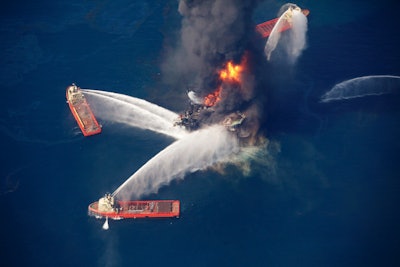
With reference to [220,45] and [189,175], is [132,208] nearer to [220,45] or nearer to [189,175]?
[189,175]

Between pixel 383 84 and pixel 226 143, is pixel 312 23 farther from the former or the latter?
pixel 226 143

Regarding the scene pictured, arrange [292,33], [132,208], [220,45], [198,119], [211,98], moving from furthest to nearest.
A: [292,33] → [211,98] → [198,119] → [220,45] → [132,208]

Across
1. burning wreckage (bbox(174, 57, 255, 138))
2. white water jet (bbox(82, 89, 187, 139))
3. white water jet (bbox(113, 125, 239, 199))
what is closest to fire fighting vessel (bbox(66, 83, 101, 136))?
white water jet (bbox(82, 89, 187, 139))

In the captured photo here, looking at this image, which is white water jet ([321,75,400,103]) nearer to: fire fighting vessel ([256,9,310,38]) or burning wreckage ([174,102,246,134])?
fire fighting vessel ([256,9,310,38])

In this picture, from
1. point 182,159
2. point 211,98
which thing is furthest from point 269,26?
point 182,159

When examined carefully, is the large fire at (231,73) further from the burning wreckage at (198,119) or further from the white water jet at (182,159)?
the white water jet at (182,159)

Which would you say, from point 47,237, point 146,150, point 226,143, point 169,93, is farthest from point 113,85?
point 47,237
